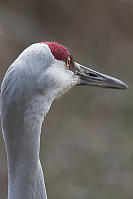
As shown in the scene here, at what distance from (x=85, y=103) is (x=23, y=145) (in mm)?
4322

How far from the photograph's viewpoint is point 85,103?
20.4ft

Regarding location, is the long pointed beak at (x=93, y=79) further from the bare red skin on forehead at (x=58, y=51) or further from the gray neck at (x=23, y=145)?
the gray neck at (x=23, y=145)

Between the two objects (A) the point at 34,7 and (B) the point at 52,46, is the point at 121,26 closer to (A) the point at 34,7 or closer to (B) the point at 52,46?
(A) the point at 34,7

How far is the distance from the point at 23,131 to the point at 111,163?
10.7 ft

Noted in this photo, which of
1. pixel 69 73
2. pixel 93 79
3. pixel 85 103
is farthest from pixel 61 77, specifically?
pixel 85 103

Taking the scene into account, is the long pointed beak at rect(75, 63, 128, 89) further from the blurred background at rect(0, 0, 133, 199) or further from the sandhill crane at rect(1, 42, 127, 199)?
the blurred background at rect(0, 0, 133, 199)

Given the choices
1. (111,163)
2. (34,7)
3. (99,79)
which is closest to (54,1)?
(34,7)

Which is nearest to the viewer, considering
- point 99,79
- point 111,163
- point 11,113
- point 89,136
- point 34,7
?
point 11,113

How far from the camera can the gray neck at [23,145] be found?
1.86 m

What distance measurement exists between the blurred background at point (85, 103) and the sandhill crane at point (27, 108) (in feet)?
8.67

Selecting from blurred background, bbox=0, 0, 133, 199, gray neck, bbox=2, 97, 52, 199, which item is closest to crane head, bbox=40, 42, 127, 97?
gray neck, bbox=2, 97, 52, 199

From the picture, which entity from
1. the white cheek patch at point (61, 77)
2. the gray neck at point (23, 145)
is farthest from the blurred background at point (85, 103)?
the gray neck at point (23, 145)

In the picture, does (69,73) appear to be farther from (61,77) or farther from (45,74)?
(45,74)

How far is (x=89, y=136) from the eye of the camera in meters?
5.60
